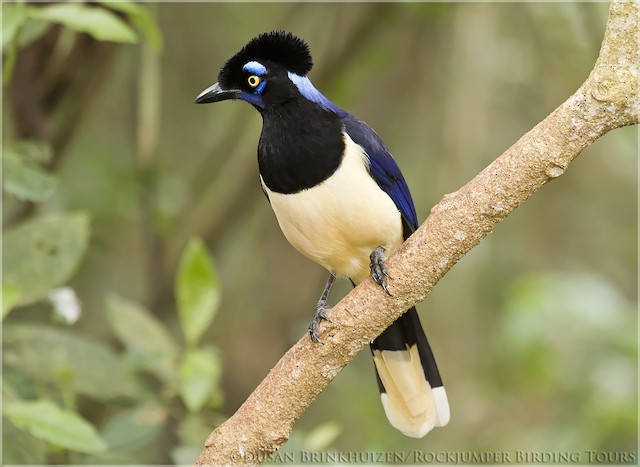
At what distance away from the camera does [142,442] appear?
117 inches

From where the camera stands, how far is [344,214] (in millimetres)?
2926

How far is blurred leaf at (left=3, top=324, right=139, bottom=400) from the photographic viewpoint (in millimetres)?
2973

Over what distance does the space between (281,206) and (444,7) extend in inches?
69.2

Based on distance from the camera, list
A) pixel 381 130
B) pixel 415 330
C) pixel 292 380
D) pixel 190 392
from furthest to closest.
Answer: pixel 381 130 → pixel 415 330 → pixel 190 392 → pixel 292 380

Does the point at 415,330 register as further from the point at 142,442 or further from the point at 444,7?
the point at 444,7

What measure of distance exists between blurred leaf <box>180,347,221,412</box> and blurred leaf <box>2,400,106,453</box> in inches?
17.3

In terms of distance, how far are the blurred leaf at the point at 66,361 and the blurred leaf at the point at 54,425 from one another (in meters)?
0.46

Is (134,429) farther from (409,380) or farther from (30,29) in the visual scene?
(30,29)

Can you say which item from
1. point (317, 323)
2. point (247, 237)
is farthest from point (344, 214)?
point (247, 237)

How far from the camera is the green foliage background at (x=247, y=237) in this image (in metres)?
2.99

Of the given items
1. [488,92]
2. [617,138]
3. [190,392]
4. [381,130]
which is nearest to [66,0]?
[190,392]

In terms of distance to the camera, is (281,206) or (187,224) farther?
(187,224)

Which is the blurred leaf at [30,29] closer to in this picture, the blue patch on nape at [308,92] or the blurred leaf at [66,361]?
the blue patch on nape at [308,92]

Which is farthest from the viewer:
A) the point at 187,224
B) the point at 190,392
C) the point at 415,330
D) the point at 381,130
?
the point at 381,130
